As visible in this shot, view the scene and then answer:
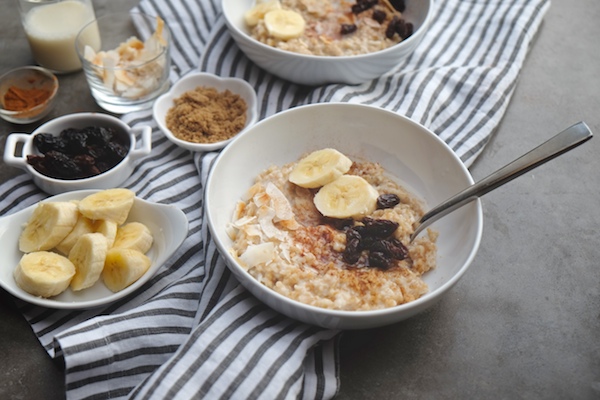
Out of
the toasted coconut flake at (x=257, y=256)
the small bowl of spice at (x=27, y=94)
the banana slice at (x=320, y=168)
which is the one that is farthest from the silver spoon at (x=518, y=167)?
the small bowl of spice at (x=27, y=94)

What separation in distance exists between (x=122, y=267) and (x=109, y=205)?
0.18 m

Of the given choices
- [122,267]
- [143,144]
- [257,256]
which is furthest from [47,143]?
[257,256]

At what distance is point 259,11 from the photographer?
219 cm

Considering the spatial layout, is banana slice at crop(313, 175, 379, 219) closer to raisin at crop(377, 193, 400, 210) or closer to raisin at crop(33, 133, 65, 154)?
raisin at crop(377, 193, 400, 210)

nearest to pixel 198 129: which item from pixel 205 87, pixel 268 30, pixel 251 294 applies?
pixel 205 87

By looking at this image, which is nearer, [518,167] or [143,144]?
[518,167]

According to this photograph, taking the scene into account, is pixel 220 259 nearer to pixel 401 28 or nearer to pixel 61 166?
pixel 61 166

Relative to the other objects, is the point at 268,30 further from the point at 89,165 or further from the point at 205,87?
the point at 89,165

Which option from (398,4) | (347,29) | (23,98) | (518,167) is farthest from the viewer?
(398,4)

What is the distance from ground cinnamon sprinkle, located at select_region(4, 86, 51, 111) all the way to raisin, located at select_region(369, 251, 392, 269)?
1.18m

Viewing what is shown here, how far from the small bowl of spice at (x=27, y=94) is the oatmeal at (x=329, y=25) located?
2.21 feet

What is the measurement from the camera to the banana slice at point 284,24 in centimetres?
210

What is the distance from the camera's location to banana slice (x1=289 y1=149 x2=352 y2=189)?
167 cm

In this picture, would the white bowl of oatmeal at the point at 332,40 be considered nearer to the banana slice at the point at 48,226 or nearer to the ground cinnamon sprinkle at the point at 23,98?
the ground cinnamon sprinkle at the point at 23,98
